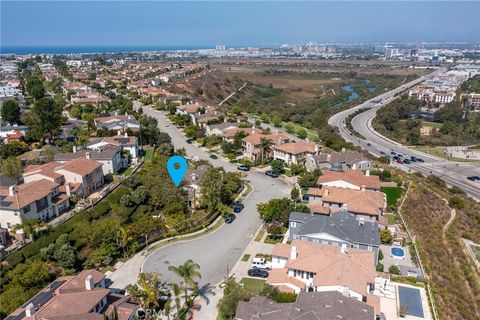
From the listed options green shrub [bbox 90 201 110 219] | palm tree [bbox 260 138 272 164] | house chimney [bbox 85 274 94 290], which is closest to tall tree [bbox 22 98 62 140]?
green shrub [bbox 90 201 110 219]

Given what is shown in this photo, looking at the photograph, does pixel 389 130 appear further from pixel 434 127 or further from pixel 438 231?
pixel 438 231

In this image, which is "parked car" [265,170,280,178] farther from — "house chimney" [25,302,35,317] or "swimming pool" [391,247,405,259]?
"house chimney" [25,302,35,317]

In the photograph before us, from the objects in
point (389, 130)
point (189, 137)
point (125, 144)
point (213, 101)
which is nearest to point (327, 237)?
point (125, 144)

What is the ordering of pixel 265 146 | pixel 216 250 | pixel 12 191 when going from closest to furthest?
pixel 216 250 → pixel 12 191 → pixel 265 146

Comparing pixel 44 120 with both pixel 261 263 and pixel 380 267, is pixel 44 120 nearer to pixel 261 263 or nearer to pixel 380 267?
pixel 261 263

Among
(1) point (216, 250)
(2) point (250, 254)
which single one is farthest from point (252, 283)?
(1) point (216, 250)
